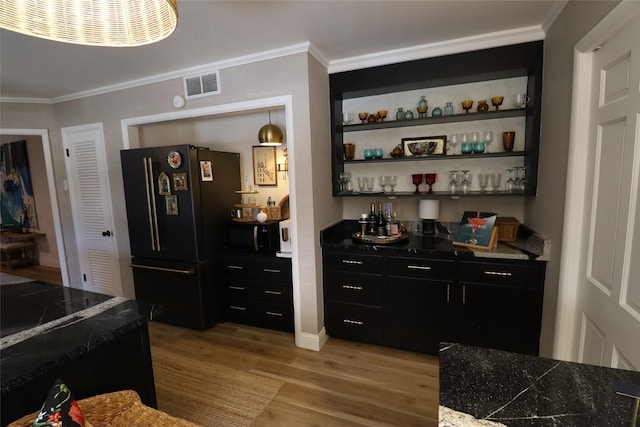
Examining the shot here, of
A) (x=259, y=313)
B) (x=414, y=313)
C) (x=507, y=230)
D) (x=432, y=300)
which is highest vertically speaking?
(x=507, y=230)

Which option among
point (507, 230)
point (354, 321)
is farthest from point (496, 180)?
point (354, 321)

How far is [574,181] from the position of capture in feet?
5.20

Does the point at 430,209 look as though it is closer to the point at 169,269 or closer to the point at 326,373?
the point at 326,373

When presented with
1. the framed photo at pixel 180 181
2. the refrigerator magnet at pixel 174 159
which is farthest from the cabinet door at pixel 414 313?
the refrigerator magnet at pixel 174 159

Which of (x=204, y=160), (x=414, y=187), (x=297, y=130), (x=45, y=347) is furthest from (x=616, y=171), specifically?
(x=204, y=160)

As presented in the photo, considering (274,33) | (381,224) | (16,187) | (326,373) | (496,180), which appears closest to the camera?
(274,33)

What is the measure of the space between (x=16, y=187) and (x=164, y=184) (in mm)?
4613

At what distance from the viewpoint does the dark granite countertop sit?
969 mm

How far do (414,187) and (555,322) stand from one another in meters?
1.48

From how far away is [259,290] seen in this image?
2828 millimetres

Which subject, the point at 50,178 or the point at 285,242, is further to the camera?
the point at 50,178

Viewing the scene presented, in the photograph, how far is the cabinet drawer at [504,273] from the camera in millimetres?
2051

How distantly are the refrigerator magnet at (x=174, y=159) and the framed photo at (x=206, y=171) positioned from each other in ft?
0.62

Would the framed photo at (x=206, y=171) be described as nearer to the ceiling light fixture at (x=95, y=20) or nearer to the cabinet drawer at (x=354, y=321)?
the cabinet drawer at (x=354, y=321)
